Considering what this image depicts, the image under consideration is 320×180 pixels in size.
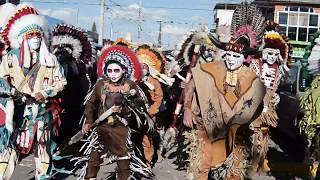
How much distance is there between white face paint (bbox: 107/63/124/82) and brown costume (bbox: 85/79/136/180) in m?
0.08

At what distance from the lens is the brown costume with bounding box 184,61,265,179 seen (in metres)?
6.04

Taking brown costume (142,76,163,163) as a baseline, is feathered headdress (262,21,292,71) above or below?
above

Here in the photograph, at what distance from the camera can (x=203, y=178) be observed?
6055mm

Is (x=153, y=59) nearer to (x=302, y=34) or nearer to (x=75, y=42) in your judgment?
(x=75, y=42)

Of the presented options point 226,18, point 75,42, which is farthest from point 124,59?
point 226,18

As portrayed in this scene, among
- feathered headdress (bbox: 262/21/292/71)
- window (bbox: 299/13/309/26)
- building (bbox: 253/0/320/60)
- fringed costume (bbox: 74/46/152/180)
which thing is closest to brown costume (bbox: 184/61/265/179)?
fringed costume (bbox: 74/46/152/180)

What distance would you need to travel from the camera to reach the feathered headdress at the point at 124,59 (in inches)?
265

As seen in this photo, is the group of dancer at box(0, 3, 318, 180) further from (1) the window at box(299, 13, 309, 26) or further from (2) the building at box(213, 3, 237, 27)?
(1) the window at box(299, 13, 309, 26)

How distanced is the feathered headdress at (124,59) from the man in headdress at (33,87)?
0.60 m

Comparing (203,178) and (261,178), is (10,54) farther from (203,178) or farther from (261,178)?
(261,178)

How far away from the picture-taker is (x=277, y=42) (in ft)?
26.5

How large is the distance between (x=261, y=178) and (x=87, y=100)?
9.78 feet

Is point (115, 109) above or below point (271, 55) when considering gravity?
below

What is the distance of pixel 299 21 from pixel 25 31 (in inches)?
1595
